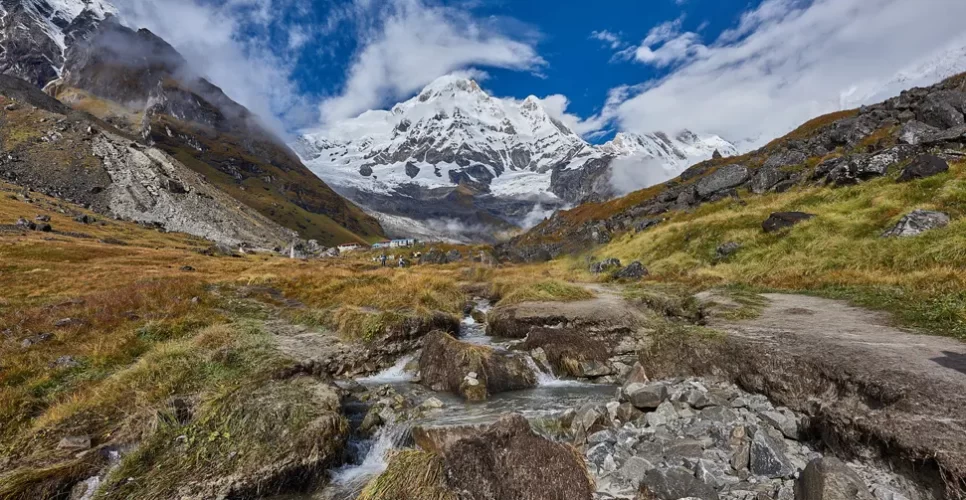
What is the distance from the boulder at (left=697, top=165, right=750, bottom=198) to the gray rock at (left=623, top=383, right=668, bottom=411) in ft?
199

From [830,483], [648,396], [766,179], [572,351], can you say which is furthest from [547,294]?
[766,179]

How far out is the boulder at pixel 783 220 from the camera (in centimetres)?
3172

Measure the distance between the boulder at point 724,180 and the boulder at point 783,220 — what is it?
32.4 m

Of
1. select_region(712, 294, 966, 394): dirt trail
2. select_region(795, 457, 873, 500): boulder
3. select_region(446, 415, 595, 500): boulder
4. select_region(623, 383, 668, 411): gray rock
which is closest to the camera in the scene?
select_region(795, 457, 873, 500): boulder

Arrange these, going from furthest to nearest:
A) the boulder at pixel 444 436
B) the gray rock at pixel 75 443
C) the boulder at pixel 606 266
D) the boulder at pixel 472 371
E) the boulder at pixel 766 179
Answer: the boulder at pixel 766 179 → the boulder at pixel 606 266 → the boulder at pixel 472 371 → the gray rock at pixel 75 443 → the boulder at pixel 444 436

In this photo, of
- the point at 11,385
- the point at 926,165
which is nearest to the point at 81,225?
the point at 11,385

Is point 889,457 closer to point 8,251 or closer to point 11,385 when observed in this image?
point 11,385

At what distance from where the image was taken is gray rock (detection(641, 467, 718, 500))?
780cm

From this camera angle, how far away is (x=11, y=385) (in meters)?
11.7

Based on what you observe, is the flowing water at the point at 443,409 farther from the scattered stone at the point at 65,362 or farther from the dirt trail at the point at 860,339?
the scattered stone at the point at 65,362

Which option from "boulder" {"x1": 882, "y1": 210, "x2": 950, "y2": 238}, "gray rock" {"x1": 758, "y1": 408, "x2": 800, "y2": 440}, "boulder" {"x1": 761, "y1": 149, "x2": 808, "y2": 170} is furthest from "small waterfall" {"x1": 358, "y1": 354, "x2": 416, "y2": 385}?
"boulder" {"x1": 761, "y1": 149, "x2": 808, "y2": 170}

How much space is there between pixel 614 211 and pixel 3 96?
245098mm

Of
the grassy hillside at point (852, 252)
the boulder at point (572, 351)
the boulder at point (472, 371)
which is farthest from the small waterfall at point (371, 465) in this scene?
the grassy hillside at point (852, 252)

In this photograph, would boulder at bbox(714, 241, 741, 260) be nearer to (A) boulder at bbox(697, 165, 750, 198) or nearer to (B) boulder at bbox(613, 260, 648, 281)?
(B) boulder at bbox(613, 260, 648, 281)
